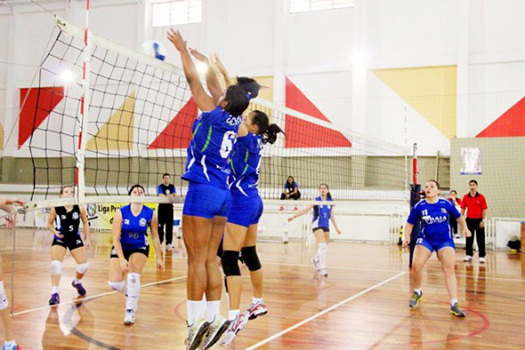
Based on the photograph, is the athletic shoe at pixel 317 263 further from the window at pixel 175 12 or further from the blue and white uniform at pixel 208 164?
the window at pixel 175 12

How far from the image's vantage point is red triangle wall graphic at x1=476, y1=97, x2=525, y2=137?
15.9 metres

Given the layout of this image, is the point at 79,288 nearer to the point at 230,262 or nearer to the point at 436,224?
the point at 230,262

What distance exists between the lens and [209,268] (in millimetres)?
3791

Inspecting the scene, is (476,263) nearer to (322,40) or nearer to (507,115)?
(507,115)

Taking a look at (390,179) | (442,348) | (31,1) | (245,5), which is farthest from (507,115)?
(31,1)

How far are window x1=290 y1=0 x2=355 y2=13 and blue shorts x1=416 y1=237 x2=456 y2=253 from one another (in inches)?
503

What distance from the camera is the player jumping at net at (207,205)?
12.0 feet

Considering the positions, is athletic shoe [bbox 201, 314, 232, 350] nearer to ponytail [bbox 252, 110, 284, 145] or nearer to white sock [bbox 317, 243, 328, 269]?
ponytail [bbox 252, 110, 284, 145]

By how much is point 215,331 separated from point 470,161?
13.3m

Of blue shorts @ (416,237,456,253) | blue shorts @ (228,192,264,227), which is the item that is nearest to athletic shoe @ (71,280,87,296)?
blue shorts @ (228,192,264,227)

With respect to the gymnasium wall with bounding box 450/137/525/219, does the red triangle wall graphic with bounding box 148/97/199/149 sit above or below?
above

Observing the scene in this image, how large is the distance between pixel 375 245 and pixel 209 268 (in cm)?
1258

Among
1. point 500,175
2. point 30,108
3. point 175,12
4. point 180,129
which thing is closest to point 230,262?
point 500,175

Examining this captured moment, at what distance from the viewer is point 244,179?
16.1 ft
